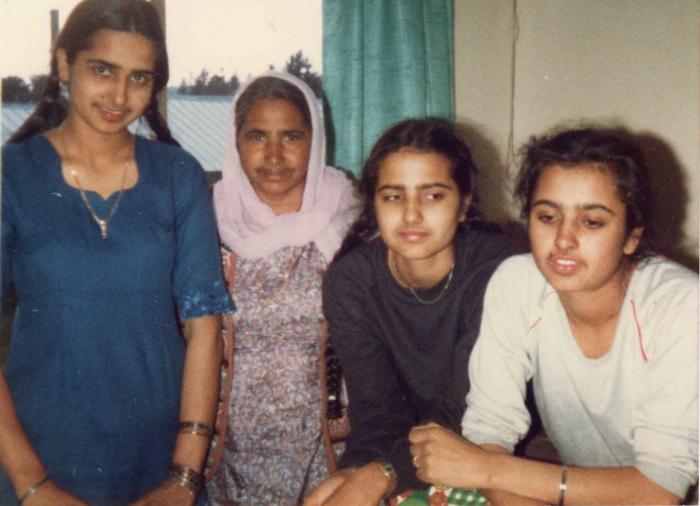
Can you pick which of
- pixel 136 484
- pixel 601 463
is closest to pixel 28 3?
pixel 136 484

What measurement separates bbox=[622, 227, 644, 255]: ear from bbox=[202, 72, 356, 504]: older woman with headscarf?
0.64m

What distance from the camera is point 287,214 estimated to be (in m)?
1.50

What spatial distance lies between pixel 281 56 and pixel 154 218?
73 centimetres

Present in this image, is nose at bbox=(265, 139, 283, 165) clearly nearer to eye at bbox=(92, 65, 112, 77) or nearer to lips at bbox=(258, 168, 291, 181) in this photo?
lips at bbox=(258, 168, 291, 181)

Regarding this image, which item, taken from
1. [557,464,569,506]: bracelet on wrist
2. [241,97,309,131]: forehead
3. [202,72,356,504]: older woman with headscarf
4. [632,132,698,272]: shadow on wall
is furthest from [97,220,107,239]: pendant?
[632,132,698,272]: shadow on wall

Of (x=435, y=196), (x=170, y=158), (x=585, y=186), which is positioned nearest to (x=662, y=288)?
(x=585, y=186)

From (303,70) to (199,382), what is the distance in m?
1.15

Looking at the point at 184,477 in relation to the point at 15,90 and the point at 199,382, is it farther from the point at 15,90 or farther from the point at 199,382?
the point at 15,90

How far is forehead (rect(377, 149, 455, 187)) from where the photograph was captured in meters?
1.23

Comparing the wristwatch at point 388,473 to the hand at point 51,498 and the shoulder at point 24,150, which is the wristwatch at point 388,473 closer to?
the hand at point 51,498

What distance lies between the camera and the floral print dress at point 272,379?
141 cm

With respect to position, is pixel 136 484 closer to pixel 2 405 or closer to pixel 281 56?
pixel 2 405

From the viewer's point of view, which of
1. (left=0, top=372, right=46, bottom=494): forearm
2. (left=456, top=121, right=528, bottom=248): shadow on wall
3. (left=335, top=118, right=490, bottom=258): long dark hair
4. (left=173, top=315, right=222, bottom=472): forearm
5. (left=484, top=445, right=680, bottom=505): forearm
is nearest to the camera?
(left=484, top=445, right=680, bottom=505): forearm

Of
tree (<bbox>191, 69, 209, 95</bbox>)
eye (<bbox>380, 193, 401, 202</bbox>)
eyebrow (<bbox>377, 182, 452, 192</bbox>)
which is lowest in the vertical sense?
eye (<bbox>380, 193, 401, 202</bbox>)
